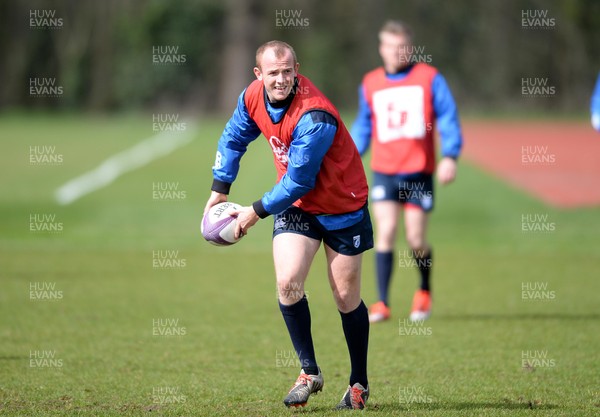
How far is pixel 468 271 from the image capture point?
40.8 ft

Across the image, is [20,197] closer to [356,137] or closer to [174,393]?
[356,137]

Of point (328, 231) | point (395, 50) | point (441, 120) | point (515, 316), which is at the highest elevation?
point (395, 50)

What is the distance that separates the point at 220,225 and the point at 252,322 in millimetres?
3186

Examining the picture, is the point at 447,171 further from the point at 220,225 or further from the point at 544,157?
the point at 544,157

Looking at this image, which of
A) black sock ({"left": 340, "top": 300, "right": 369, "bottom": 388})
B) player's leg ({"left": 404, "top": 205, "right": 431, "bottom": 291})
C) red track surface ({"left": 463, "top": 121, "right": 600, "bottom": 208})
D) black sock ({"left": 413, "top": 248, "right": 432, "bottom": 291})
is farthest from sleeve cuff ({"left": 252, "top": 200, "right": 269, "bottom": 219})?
red track surface ({"left": 463, "top": 121, "right": 600, "bottom": 208})

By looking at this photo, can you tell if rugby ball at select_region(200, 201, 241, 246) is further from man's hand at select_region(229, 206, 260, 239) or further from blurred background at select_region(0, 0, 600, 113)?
blurred background at select_region(0, 0, 600, 113)

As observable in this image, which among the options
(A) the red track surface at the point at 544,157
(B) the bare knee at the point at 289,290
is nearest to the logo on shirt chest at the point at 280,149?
(B) the bare knee at the point at 289,290

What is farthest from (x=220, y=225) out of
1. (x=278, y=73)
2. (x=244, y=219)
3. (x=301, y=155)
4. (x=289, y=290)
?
(x=278, y=73)

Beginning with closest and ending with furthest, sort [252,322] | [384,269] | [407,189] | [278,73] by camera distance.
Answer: [278,73], [252,322], [407,189], [384,269]

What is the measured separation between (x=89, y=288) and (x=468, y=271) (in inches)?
175

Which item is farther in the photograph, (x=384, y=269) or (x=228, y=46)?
(x=228, y=46)

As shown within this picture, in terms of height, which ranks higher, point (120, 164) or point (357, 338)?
point (120, 164)

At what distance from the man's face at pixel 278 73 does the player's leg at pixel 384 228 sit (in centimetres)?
365

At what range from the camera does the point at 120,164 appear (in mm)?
26328
